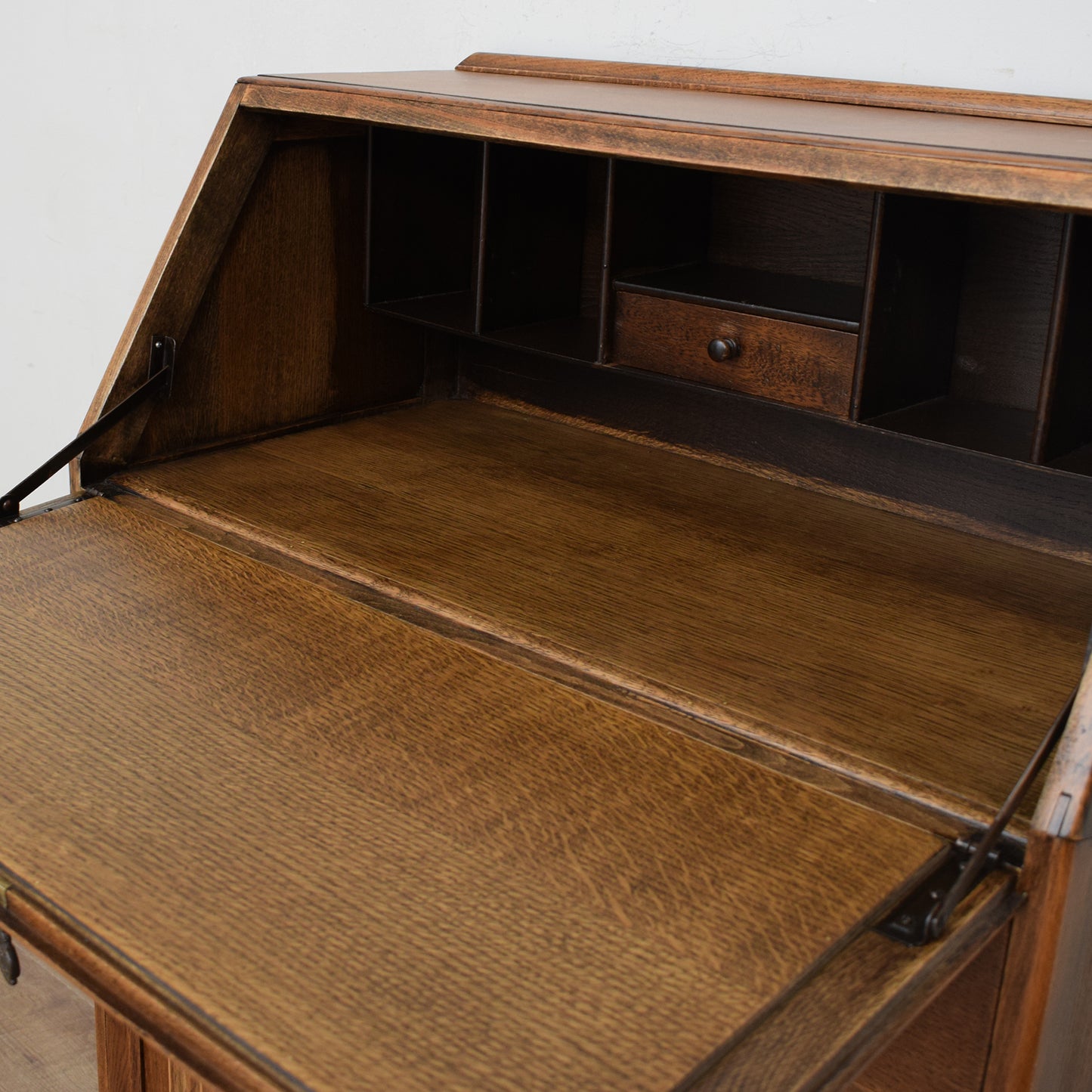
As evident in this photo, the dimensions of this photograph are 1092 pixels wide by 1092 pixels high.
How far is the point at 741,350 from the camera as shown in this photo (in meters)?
1.38

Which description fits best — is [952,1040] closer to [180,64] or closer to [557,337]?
[557,337]

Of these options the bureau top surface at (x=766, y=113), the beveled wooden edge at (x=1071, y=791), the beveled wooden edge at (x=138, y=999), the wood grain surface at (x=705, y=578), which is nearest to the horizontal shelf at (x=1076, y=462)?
the wood grain surface at (x=705, y=578)

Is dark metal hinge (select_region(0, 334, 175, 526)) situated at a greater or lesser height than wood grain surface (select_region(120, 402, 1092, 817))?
greater

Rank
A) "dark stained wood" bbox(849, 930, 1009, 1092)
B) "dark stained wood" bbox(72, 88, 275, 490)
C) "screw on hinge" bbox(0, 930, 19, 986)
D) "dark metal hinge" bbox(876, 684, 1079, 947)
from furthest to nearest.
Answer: "dark stained wood" bbox(72, 88, 275, 490), "screw on hinge" bbox(0, 930, 19, 986), "dark stained wood" bbox(849, 930, 1009, 1092), "dark metal hinge" bbox(876, 684, 1079, 947)

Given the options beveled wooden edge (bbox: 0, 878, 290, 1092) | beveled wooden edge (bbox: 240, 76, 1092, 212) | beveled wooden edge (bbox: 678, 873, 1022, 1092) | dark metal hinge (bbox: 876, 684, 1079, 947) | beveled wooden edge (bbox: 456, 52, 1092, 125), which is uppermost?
beveled wooden edge (bbox: 456, 52, 1092, 125)

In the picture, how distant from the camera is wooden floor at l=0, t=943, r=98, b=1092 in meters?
1.73

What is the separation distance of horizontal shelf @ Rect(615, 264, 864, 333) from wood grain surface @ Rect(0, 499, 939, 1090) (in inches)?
19.6

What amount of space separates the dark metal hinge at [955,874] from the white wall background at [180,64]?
0.86 m

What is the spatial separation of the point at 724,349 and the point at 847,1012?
802 mm

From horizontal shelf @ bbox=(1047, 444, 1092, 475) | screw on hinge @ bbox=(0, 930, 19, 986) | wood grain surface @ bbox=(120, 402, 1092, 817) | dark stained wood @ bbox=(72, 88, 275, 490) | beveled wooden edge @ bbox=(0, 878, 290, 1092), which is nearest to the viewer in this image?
beveled wooden edge @ bbox=(0, 878, 290, 1092)

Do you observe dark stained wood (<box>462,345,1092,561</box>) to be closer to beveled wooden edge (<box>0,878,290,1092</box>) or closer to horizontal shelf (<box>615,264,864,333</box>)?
horizontal shelf (<box>615,264,864,333</box>)

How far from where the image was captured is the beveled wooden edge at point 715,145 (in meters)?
0.94

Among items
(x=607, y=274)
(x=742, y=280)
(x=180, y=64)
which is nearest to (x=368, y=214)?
(x=607, y=274)

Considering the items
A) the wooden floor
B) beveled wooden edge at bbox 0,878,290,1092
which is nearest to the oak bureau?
beveled wooden edge at bbox 0,878,290,1092
